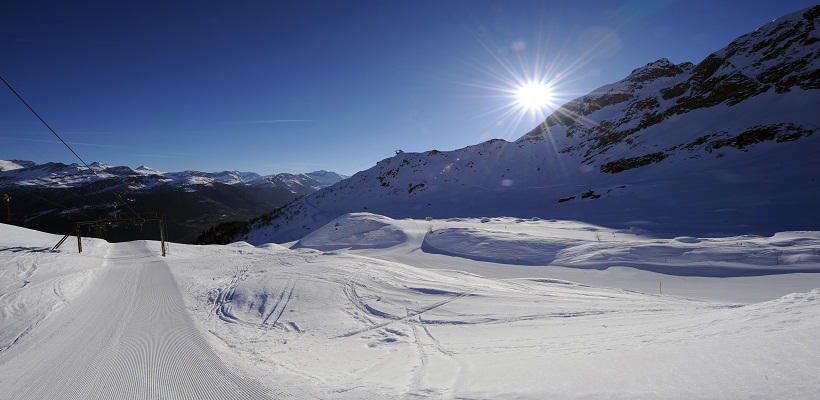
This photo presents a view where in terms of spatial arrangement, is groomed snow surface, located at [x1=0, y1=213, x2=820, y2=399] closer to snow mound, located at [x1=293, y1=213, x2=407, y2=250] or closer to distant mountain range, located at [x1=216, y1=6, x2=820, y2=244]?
snow mound, located at [x1=293, y1=213, x2=407, y2=250]

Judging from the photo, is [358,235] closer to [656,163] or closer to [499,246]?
[499,246]

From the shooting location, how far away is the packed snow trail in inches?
160

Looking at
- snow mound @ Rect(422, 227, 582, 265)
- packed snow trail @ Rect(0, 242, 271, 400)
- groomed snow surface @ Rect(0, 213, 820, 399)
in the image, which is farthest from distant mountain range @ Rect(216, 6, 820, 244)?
packed snow trail @ Rect(0, 242, 271, 400)

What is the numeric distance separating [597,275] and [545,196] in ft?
77.9

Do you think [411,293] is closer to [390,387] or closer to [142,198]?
[390,387]

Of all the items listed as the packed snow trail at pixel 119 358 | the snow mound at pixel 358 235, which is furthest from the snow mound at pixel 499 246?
the packed snow trail at pixel 119 358

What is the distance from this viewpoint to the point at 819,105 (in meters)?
26.2

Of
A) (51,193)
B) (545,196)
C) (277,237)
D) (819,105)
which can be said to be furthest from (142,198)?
(819,105)

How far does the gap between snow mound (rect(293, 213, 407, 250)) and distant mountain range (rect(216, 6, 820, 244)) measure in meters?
11.8

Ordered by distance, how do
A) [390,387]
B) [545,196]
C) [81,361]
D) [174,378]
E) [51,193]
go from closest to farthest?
[390,387] → [174,378] → [81,361] → [545,196] → [51,193]

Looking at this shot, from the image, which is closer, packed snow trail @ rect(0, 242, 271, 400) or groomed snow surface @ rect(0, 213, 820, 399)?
groomed snow surface @ rect(0, 213, 820, 399)

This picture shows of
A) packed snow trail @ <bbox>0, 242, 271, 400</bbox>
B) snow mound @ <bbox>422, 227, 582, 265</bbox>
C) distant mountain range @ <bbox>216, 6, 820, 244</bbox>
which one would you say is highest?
distant mountain range @ <bbox>216, 6, 820, 244</bbox>

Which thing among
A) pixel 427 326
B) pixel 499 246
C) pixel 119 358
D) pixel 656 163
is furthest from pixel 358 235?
pixel 656 163

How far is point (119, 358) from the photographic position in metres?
Answer: 5.00
